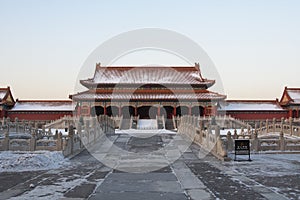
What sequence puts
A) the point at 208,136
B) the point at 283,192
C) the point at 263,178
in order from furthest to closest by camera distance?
the point at 208,136 < the point at 263,178 < the point at 283,192

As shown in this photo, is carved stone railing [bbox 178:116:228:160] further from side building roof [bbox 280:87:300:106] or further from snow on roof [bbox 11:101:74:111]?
snow on roof [bbox 11:101:74:111]

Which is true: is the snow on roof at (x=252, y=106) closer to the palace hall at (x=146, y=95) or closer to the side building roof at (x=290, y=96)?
the side building roof at (x=290, y=96)

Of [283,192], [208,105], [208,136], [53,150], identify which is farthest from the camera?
[208,105]

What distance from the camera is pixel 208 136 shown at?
17516 mm

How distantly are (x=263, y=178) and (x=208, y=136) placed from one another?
7.51 m

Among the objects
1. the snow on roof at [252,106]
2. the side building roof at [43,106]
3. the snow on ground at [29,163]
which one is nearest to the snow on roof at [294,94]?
the snow on roof at [252,106]

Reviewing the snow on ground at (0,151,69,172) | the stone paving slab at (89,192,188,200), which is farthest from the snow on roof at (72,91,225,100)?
the stone paving slab at (89,192,188,200)

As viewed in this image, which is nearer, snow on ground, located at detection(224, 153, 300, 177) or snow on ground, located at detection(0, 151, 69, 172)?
snow on ground, located at detection(224, 153, 300, 177)

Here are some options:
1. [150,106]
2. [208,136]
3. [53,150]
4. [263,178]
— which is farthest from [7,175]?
[150,106]

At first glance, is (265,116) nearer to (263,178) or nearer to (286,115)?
(286,115)

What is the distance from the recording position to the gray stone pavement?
791cm

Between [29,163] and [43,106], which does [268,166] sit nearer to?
[29,163]

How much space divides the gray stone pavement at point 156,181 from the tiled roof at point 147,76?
3702cm

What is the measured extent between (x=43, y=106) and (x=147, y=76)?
52.5ft
